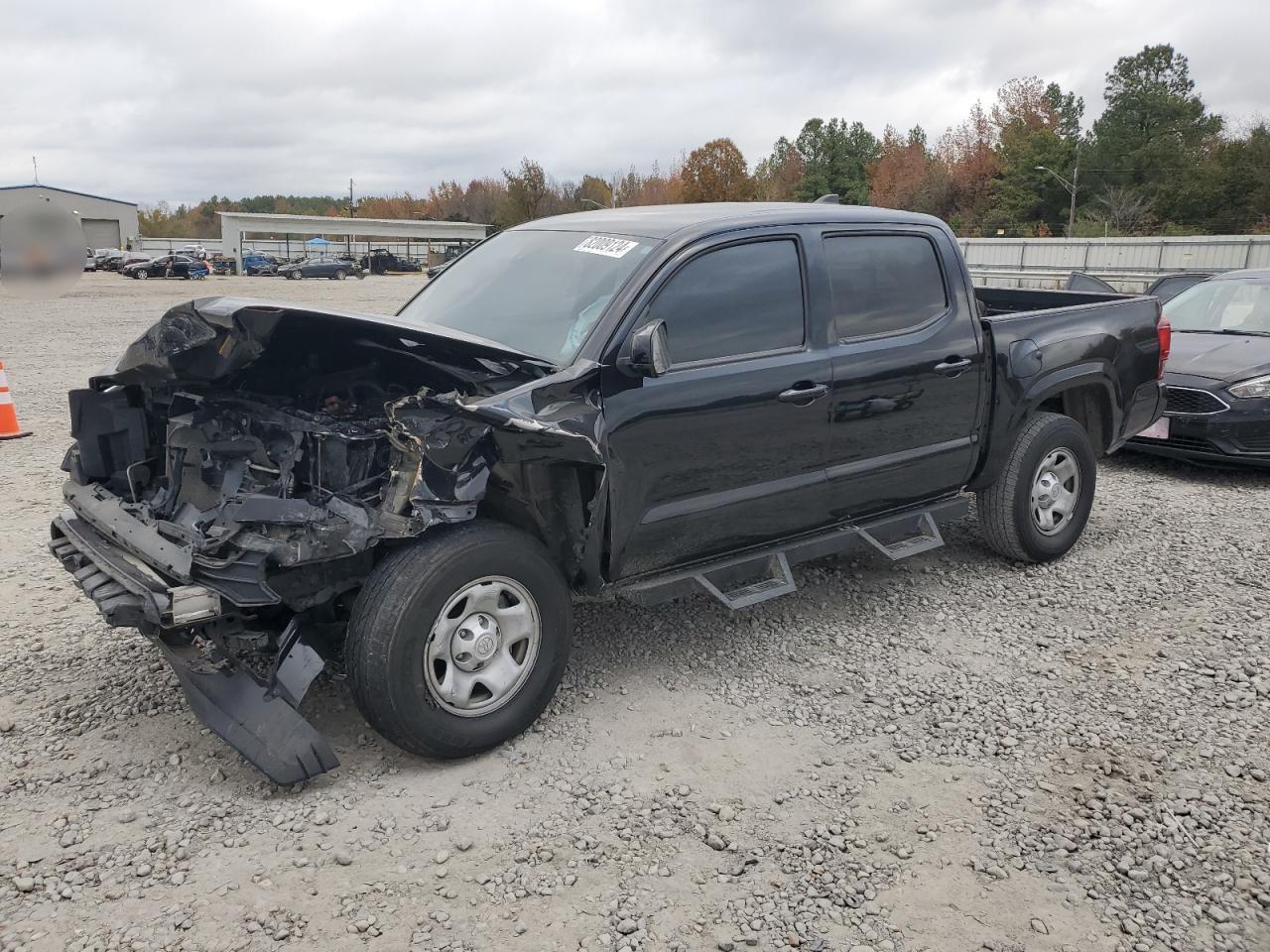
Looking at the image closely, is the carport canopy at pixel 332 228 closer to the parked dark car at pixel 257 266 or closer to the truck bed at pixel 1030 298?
the parked dark car at pixel 257 266

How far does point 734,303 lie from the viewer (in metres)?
4.29

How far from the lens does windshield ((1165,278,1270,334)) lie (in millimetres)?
8688

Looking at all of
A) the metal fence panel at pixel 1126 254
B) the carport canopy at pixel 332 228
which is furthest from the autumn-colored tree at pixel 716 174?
the metal fence panel at pixel 1126 254

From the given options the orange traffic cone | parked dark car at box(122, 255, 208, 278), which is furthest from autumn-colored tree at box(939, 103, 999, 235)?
the orange traffic cone

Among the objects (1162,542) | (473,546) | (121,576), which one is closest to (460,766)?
(473,546)

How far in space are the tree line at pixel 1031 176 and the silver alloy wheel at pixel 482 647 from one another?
49.3 metres

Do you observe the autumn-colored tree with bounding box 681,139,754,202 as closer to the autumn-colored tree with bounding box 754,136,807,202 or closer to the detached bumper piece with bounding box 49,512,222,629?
the autumn-colored tree with bounding box 754,136,807,202

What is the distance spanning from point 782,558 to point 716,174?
76.5m

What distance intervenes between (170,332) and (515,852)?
2140mm

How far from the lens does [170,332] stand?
3562 mm

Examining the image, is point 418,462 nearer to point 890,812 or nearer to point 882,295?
point 890,812

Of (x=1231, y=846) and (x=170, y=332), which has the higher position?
(x=170, y=332)

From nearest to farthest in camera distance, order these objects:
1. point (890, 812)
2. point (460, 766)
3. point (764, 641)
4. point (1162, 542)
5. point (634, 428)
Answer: point (890, 812), point (460, 766), point (634, 428), point (764, 641), point (1162, 542)

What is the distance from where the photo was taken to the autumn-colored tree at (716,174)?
251ft
